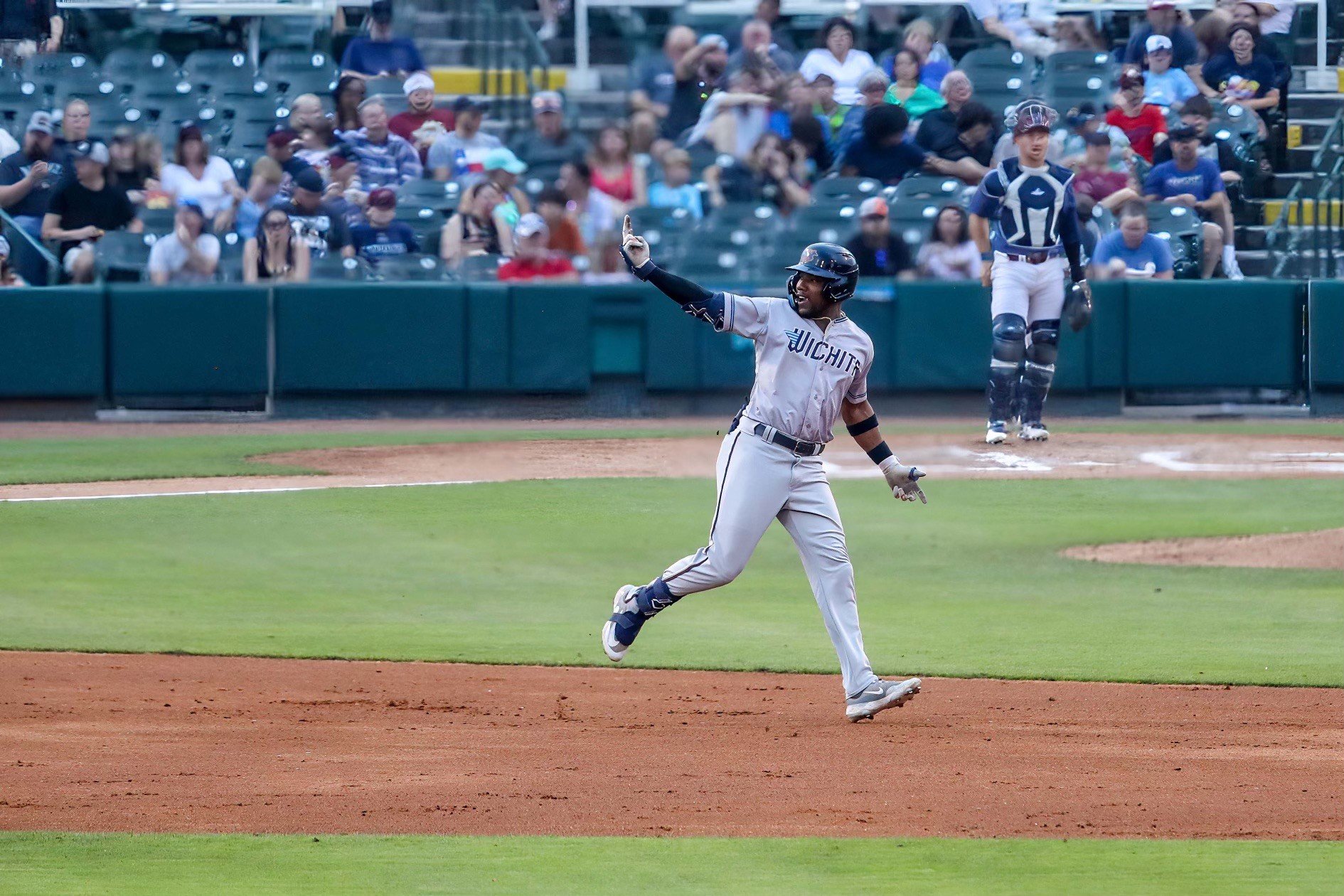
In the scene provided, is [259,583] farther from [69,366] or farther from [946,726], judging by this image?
[69,366]

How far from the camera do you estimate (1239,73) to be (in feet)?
60.9

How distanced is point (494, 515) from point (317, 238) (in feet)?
18.2

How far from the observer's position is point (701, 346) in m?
17.5

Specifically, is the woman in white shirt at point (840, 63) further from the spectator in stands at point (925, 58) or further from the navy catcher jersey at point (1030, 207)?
the navy catcher jersey at point (1030, 207)

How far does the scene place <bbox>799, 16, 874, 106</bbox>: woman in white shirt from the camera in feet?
59.8

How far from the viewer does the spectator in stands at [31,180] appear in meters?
17.7

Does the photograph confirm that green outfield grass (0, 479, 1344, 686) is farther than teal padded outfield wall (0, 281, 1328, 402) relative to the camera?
No

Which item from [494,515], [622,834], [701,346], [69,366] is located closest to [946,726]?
[622,834]

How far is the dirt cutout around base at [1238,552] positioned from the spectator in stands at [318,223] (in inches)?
325

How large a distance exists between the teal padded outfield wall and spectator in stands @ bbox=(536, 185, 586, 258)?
44cm

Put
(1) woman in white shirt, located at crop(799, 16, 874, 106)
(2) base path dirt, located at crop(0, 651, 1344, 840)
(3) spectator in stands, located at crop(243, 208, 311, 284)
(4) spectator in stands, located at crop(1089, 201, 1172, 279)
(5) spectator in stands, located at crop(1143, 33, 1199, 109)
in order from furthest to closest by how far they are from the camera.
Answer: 1. (1) woman in white shirt, located at crop(799, 16, 874, 106)
2. (5) spectator in stands, located at crop(1143, 33, 1199, 109)
3. (3) spectator in stands, located at crop(243, 208, 311, 284)
4. (4) spectator in stands, located at crop(1089, 201, 1172, 279)
5. (2) base path dirt, located at crop(0, 651, 1344, 840)

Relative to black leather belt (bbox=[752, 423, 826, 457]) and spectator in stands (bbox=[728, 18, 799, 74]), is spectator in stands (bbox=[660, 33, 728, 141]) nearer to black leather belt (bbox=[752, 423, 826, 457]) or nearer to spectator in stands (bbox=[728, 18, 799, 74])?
spectator in stands (bbox=[728, 18, 799, 74])

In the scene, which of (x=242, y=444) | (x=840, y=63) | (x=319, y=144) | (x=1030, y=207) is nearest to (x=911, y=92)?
(x=840, y=63)

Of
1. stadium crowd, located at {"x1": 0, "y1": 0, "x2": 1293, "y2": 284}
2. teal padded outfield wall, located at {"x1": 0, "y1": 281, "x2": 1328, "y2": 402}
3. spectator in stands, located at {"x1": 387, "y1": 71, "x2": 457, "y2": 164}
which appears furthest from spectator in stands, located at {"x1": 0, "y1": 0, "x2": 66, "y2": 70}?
spectator in stands, located at {"x1": 387, "y1": 71, "x2": 457, "y2": 164}
